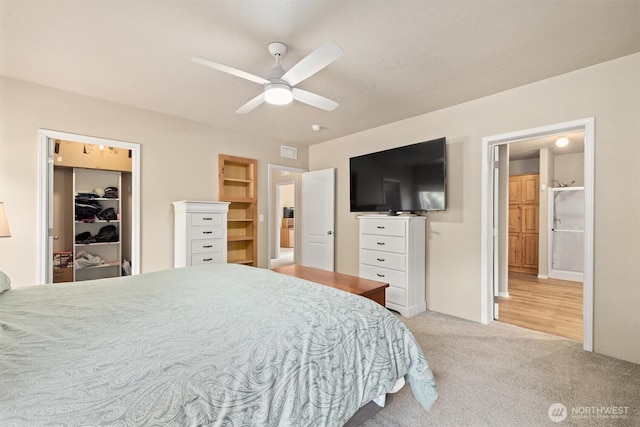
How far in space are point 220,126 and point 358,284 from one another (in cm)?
296

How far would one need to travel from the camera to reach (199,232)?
3.53 m

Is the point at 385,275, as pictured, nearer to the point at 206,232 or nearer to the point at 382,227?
the point at 382,227

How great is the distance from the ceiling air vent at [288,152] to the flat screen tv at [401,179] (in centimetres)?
118

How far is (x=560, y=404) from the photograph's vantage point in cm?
181

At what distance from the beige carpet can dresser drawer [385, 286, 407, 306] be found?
0.59m

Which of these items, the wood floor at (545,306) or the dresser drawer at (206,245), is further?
the dresser drawer at (206,245)

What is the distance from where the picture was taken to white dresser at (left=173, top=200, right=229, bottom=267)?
135 inches

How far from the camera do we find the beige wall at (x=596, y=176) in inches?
91.7

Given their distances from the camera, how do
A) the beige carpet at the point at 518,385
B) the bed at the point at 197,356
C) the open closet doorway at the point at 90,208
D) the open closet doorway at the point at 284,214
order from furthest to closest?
the open closet doorway at the point at 284,214
the open closet doorway at the point at 90,208
the beige carpet at the point at 518,385
the bed at the point at 197,356

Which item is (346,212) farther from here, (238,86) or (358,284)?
(238,86)

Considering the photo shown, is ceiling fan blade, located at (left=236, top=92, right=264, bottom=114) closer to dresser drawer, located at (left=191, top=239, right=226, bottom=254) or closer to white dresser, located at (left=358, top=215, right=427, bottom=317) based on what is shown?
dresser drawer, located at (left=191, top=239, right=226, bottom=254)

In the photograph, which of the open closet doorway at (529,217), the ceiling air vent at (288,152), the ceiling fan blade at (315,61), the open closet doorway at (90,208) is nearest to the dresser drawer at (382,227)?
the open closet doorway at (529,217)

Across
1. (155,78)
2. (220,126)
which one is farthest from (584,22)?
(220,126)

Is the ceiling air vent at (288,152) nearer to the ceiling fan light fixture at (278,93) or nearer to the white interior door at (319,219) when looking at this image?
the white interior door at (319,219)
